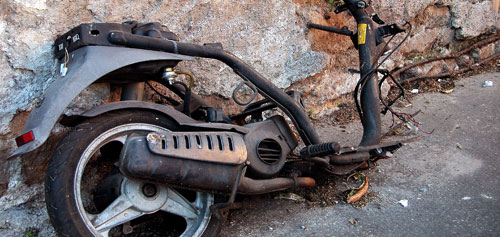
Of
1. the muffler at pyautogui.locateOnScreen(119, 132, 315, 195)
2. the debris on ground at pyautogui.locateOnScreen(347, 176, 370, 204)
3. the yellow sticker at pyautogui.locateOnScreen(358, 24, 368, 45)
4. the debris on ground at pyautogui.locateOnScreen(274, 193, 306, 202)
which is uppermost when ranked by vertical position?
the yellow sticker at pyautogui.locateOnScreen(358, 24, 368, 45)

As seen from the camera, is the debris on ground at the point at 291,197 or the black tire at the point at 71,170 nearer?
the black tire at the point at 71,170

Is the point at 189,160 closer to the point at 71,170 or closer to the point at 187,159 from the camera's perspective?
the point at 187,159

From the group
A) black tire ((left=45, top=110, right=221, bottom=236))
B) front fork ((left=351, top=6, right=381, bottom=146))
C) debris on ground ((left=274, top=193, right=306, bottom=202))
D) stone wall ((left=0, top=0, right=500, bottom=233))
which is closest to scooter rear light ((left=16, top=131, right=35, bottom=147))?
black tire ((left=45, top=110, right=221, bottom=236))

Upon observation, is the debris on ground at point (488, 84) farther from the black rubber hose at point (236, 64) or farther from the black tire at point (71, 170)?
the black tire at point (71, 170)

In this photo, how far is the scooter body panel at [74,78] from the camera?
6.37 ft

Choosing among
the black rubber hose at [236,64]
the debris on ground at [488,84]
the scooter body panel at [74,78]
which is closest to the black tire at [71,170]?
the scooter body panel at [74,78]

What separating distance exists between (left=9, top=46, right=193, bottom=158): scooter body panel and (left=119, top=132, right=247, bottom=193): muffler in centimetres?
32

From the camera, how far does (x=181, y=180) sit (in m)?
2.06

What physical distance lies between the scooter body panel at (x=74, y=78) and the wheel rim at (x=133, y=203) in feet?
0.69

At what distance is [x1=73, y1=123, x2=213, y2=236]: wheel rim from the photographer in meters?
2.04

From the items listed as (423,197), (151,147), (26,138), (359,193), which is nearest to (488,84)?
(423,197)

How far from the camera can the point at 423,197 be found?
Answer: 2805mm

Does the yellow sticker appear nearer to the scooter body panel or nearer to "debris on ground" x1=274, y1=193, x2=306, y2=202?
"debris on ground" x1=274, y1=193, x2=306, y2=202

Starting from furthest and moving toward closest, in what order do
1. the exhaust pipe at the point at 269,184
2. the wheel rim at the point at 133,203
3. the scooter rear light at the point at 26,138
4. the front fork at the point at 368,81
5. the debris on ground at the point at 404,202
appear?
the front fork at the point at 368,81, the debris on ground at the point at 404,202, the exhaust pipe at the point at 269,184, the wheel rim at the point at 133,203, the scooter rear light at the point at 26,138
